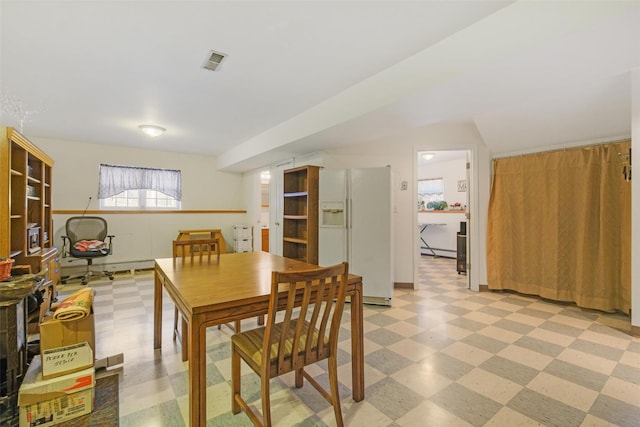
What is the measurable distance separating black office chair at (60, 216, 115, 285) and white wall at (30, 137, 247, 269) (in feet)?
0.65

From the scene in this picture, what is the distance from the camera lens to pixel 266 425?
134cm

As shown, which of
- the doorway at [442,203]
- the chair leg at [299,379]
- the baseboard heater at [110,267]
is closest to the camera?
the chair leg at [299,379]

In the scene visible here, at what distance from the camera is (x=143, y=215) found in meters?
5.61

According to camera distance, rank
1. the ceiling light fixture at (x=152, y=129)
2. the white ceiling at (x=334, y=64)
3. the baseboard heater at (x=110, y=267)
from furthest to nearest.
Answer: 1. the baseboard heater at (x=110, y=267)
2. the ceiling light fixture at (x=152, y=129)
3. the white ceiling at (x=334, y=64)

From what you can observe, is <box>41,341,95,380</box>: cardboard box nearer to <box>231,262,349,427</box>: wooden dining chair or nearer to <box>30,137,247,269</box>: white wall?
<box>231,262,349,427</box>: wooden dining chair

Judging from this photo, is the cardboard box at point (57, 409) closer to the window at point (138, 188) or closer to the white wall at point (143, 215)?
the white wall at point (143, 215)

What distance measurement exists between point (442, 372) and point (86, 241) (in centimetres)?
535

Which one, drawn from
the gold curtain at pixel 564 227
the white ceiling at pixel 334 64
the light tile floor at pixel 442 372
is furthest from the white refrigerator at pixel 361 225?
the gold curtain at pixel 564 227

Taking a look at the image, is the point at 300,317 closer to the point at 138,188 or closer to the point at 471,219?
the point at 471,219

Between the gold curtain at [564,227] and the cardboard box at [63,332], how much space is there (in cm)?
439

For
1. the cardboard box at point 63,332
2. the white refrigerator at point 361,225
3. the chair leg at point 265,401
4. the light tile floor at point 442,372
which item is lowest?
the light tile floor at point 442,372

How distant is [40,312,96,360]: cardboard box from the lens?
5.20 ft

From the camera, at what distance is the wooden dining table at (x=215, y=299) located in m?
1.25

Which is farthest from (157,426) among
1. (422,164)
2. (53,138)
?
(422,164)
